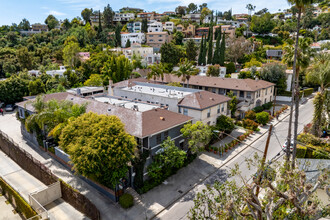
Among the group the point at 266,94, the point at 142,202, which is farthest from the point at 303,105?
the point at 142,202

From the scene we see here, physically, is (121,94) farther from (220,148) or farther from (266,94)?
(266,94)

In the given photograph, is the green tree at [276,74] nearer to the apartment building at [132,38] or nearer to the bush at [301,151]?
the bush at [301,151]

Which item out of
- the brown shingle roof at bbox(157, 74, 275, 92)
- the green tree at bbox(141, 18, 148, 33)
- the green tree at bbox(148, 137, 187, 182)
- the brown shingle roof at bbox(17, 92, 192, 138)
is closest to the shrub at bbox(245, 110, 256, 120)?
the brown shingle roof at bbox(157, 74, 275, 92)

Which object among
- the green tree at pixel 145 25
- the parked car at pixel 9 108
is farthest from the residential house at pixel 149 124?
the green tree at pixel 145 25

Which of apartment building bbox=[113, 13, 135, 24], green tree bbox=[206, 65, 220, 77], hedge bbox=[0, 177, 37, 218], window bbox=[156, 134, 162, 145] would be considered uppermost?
apartment building bbox=[113, 13, 135, 24]

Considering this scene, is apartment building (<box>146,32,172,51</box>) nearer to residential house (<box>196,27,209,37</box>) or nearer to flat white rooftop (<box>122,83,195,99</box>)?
residential house (<box>196,27,209,37</box>)

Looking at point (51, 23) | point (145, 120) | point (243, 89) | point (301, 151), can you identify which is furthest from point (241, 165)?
point (51, 23)

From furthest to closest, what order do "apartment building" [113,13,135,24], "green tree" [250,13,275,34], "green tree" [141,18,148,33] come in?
"apartment building" [113,13,135,24] → "green tree" [141,18,148,33] → "green tree" [250,13,275,34]
